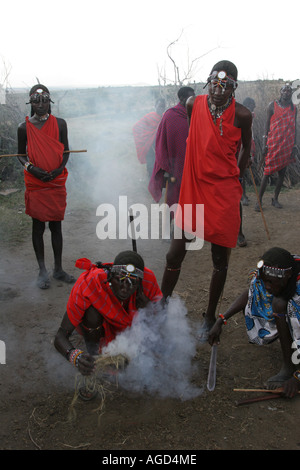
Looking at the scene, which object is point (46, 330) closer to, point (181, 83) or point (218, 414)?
point (218, 414)

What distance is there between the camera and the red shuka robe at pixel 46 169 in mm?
4012

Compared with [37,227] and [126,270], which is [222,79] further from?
[37,227]

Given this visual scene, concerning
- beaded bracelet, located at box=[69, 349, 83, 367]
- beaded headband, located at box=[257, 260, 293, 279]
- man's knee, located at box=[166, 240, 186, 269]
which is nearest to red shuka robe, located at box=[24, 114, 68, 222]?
man's knee, located at box=[166, 240, 186, 269]

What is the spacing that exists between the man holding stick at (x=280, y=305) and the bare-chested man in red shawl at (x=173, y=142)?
1926 mm

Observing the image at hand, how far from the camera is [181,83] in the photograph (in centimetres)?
937

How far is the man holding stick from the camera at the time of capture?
2.53 metres

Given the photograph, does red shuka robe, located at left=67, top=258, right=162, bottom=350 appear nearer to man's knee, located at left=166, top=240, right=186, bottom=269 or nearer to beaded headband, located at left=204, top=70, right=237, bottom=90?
man's knee, located at left=166, top=240, right=186, bottom=269

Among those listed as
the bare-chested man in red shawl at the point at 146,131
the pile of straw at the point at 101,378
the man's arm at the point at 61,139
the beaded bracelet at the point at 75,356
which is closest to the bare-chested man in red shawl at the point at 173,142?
the man's arm at the point at 61,139

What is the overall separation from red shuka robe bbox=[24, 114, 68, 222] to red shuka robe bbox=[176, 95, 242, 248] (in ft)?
5.39

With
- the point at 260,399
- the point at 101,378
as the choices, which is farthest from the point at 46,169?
the point at 260,399

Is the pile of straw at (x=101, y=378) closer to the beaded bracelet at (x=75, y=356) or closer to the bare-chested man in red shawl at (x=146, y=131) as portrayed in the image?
the beaded bracelet at (x=75, y=356)

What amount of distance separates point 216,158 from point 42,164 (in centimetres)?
189
